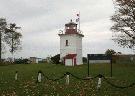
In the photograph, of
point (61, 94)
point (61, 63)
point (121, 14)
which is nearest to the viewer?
point (61, 94)

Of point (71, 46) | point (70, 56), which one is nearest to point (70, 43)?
point (71, 46)

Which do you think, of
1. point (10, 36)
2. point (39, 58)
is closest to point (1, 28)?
point (10, 36)

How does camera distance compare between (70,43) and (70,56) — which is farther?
(70,43)

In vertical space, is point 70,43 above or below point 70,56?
above

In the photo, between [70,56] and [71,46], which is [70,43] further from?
[70,56]

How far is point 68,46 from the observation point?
6688cm

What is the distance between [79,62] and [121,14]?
16.6 m

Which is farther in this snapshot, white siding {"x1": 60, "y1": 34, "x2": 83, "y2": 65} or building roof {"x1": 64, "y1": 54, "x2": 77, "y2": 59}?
white siding {"x1": 60, "y1": 34, "x2": 83, "y2": 65}

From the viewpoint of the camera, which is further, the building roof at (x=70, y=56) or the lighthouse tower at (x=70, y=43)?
the lighthouse tower at (x=70, y=43)

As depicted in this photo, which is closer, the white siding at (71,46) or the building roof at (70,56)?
the building roof at (70,56)

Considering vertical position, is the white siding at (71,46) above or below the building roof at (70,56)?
above

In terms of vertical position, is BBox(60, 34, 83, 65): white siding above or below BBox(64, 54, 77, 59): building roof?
above

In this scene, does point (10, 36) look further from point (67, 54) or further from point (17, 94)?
point (17, 94)

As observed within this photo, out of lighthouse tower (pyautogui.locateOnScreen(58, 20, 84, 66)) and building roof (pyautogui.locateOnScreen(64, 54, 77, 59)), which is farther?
lighthouse tower (pyautogui.locateOnScreen(58, 20, 84, 66))
